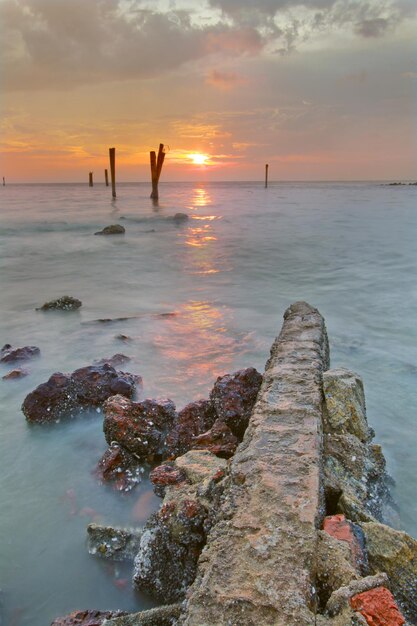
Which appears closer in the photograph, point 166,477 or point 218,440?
point 166,477

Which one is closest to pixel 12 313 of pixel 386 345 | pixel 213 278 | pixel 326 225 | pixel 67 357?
pixel 67 357

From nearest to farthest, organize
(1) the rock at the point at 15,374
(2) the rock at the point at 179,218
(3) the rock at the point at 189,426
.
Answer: (3) the rock at the point at 189,426, (1) the rock at the point at 15,374, (2) the rock at the point at 179,218

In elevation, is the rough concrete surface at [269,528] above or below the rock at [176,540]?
above

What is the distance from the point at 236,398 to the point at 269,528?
1.51 metres

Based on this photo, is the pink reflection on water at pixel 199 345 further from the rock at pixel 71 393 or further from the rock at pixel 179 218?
the rock at pixel 179 218

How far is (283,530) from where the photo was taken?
5.54ft

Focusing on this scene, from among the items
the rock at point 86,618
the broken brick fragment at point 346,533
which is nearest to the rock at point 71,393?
the rock at point 86,618

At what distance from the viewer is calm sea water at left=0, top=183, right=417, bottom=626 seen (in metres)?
2.54

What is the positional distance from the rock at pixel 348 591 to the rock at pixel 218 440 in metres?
1.34

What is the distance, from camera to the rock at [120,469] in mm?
2996

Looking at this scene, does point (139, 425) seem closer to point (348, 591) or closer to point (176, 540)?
point (176, 540)

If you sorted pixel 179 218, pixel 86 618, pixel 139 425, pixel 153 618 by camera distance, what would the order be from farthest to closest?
1. pixel 179 218
2. pixel 139 425
3. pixel 86 618
4. pixel 153 618

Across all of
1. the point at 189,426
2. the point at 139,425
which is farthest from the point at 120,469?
the point at 189,426

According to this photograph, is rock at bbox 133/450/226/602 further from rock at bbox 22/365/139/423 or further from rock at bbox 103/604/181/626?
rock at bbox 22/365/139/423
